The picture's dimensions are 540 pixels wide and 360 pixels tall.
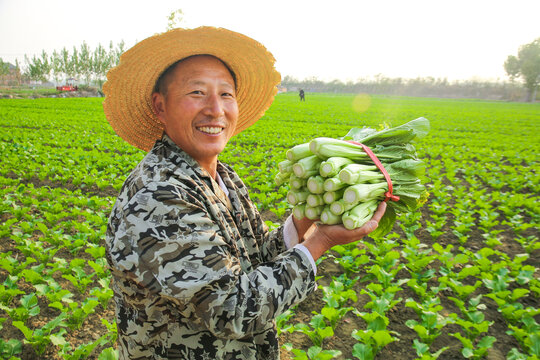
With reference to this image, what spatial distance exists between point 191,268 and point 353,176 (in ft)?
3.05

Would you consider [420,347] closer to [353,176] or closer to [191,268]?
[353,176]

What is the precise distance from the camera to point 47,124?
17.3m

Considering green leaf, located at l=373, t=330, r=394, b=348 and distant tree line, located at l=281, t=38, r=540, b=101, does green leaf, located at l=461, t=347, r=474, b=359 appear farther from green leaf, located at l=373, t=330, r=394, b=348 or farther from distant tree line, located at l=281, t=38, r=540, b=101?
distant tree line, located at l=281, t=38, r=540, b=101

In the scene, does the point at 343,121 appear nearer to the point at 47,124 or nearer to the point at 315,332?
the point at 47,124

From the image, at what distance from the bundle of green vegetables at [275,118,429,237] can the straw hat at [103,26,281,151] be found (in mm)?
607

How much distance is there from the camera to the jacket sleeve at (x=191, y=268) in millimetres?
1345

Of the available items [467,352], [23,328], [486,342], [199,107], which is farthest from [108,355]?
[486,342]

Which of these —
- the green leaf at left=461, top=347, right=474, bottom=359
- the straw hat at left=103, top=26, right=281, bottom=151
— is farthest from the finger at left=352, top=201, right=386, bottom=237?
the green leaf at left=461, top=347, right=474, bottom=359

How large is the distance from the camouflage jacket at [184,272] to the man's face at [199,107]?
82 millimetres

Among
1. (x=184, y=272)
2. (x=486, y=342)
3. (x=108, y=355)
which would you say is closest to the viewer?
(x=184, y=272)

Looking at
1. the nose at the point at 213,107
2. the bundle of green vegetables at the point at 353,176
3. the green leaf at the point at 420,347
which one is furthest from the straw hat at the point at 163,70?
the green leaf at the point at 420,347

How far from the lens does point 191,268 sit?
1345 mm

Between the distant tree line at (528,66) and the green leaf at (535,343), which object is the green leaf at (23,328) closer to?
the green leaf at (535,343)

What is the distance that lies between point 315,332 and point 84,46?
89035 millimetres
